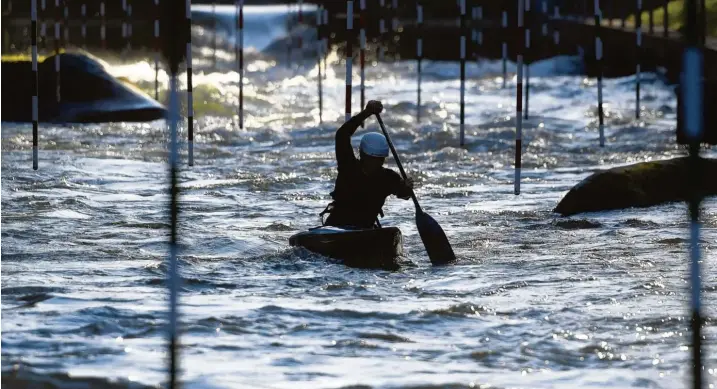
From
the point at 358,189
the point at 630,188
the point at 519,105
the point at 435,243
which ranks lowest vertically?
the point at 435,243

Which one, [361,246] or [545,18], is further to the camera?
[545,18]

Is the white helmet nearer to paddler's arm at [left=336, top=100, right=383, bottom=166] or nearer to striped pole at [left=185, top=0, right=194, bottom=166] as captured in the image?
paddler's arm at [left=336, top=100, right=383, bottom=166]

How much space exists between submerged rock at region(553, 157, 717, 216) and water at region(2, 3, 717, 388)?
162mm

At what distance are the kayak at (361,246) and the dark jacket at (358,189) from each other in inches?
11.8

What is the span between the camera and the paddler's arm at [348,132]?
760 centimetres

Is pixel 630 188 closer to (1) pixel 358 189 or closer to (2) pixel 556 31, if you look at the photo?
(1) pixel 358 189

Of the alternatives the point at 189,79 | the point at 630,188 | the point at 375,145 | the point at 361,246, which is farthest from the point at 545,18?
the point at 361,246

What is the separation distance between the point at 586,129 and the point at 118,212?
9.26 meters

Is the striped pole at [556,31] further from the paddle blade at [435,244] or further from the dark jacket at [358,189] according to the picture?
the dark jacket at [358,189]

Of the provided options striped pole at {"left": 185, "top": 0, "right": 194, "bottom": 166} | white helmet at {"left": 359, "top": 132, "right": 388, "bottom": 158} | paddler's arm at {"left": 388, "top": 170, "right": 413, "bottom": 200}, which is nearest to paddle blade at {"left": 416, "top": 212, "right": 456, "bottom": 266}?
paddler's arm at {"left": 388, "top": 170, "right": 413, "bottom": 200}

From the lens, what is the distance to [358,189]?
25.3 ft

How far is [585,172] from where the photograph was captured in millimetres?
13242

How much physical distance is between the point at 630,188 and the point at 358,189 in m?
3.07

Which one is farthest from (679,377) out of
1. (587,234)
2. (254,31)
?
(254,31)
